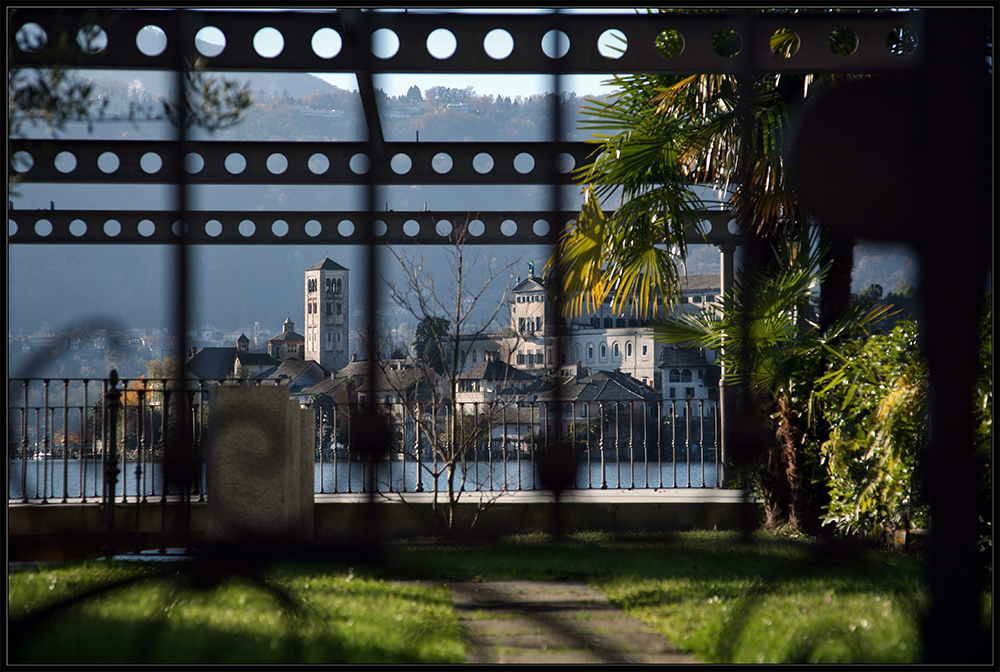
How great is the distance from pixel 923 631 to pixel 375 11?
7.80 ft

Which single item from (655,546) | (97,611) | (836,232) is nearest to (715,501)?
(655,546)

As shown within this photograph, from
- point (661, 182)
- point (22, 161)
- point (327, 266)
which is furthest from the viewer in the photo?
point (327, 266)

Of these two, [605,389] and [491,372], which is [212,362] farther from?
[605,389]

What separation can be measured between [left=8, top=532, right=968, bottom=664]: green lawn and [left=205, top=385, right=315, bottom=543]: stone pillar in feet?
0.93

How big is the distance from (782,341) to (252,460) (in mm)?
3038

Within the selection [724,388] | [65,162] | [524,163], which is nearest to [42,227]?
[65,162]

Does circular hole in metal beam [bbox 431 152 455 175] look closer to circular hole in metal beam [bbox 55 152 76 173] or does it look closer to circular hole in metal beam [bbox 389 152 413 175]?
circular hole in metal beam [bbox 389 152 413 175]

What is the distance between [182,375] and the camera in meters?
1.65

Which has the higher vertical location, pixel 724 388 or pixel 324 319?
pixel 324 319

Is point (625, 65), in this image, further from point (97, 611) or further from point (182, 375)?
point (97, 611)

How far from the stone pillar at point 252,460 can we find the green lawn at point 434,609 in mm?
283

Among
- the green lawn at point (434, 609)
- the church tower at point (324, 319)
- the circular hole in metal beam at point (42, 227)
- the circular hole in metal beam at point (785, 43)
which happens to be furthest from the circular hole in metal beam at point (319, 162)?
the circular hole in metal beam at point (785, 43)

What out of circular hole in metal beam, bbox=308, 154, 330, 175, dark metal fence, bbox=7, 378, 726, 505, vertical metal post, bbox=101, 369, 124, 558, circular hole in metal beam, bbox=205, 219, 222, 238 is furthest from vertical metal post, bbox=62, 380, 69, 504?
circular hole in metal beam, bbox=308, 154, 330, 175

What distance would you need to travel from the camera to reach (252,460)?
360 cm
